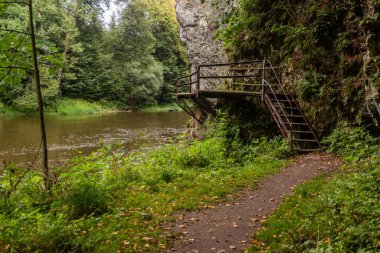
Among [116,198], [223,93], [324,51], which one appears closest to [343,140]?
[324,51]

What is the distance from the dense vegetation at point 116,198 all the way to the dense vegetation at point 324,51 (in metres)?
2.33

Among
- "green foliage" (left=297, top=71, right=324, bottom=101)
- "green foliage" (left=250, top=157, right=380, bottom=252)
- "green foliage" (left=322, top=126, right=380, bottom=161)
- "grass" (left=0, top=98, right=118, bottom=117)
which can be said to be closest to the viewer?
"green foliage" (left=250, top=157, right=380, bottom=252)

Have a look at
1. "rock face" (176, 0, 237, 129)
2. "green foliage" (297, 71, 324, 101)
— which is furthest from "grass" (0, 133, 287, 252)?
"rock face" (176, 0, 237, 129)

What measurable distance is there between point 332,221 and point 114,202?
4.45 meters

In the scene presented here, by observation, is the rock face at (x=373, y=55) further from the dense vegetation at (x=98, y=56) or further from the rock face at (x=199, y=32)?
the dense vegetation at (x=98, y=56)

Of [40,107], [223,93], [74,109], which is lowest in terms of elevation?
[74,109]

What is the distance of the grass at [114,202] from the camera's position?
514 centimetres

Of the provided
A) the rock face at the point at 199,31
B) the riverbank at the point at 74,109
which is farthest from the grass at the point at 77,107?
the rock face at the point at 199,31

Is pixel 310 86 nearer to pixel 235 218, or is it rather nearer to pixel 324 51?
pixel 324 51

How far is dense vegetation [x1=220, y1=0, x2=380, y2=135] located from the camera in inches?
367

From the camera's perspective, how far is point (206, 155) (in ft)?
39.0

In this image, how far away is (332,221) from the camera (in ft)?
16.2

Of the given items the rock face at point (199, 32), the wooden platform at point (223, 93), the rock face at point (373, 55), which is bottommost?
the wooden platform at point (223, 93)

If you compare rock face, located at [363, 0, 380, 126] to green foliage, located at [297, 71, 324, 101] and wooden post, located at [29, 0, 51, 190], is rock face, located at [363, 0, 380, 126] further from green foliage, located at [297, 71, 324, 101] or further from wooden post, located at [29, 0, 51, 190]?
wooden post, located at [29, 0, 51, 190]
